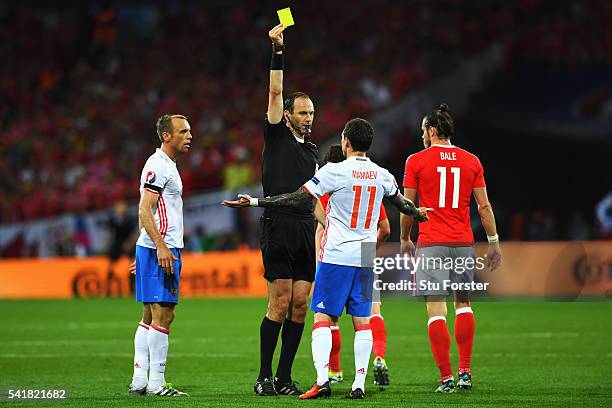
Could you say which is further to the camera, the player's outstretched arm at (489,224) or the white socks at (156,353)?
the player's outstretched arm at (489,224)

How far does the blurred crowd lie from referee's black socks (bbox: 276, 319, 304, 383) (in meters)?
15.9

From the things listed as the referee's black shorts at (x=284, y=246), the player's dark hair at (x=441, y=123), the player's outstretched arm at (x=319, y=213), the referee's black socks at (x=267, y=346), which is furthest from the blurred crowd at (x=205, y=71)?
the referee's black socks at (x=267, y=346)

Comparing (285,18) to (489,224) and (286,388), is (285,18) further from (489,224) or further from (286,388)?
A: (286,388)

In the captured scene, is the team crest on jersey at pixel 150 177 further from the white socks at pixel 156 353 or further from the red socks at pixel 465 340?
the red socks at pixel 465 340

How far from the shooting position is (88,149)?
28.5 m

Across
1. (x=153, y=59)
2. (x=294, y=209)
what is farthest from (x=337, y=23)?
(x=294, y=209)

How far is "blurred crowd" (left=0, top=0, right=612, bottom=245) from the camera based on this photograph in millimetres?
26953

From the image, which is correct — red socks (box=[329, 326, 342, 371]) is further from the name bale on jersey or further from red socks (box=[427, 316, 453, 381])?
the name bale on jersey

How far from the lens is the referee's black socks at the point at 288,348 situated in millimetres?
8711

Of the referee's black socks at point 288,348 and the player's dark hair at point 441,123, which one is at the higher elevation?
the player's dark hair at point 441,123

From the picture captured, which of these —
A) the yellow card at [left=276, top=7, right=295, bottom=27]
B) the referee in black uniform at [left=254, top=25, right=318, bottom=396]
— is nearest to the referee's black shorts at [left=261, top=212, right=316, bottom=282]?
the referee in black uniform at [left=254, top=25, right=318, bottom=396]

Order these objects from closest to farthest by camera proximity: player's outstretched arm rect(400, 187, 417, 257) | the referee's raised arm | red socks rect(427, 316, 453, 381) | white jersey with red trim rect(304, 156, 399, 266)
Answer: white jersey with red trim rect(304, 156, 399, 266)
the referee's raised arm
red socks rect(427, 316, 453, 381)
player's outstretched arm rect(400, 187, 417, 257)

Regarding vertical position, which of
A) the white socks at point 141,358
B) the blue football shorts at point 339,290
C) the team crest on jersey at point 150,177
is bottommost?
the white socks at point 141,358

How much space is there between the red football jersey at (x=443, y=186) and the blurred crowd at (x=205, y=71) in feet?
51.7
